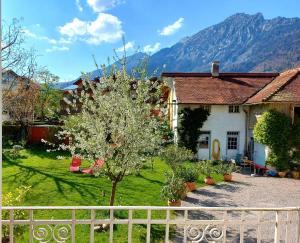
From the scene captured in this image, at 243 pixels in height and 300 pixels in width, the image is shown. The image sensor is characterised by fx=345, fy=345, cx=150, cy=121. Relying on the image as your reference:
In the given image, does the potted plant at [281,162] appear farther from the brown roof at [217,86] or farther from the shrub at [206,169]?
the brown roof at [217,86]

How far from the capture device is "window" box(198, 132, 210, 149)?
27094mm

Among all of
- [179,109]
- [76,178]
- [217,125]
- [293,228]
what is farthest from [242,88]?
[293,228]

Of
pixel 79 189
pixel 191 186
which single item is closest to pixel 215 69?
pixel 191 186

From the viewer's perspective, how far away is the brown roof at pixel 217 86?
2727 centimetres

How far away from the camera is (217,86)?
29.4 m

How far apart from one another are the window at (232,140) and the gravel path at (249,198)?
7126 millimetres

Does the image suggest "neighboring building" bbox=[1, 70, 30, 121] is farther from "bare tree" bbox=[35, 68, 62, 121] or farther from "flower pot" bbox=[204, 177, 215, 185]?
"flower pot" bbox=[204, 177, 215, 185]

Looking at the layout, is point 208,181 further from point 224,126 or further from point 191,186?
point 224,126

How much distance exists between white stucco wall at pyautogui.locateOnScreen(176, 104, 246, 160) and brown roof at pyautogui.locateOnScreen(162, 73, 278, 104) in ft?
2.97

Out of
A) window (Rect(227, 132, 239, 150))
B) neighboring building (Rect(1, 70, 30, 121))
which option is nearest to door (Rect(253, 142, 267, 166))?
window (Rect(227, 132, 239, 150))

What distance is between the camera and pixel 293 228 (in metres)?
10.9

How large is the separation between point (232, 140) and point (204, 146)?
7.74 feet

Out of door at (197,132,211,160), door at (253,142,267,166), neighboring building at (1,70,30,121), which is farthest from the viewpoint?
door at (197,132,211,160)

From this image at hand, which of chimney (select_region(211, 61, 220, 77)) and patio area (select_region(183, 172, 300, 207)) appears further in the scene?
chimney (select_region(211, 61, 220, 77))
